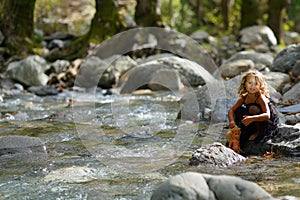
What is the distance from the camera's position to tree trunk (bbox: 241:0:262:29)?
55.3 feet


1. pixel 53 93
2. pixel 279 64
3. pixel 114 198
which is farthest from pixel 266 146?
pixel 53 93

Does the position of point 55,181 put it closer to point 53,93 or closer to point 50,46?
point 53,93

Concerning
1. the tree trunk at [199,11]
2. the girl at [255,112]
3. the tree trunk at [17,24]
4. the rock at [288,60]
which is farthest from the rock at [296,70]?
the tree trunk at [199,11]

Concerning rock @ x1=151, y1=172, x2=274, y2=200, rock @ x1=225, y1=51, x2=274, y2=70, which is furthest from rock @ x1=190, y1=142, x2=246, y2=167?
rock @ x1=225, y1=51, x2=274, y2=70

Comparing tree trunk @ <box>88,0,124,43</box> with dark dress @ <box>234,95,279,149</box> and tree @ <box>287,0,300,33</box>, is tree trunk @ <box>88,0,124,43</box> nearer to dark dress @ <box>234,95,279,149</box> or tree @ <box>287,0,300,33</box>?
dark dress @ <box>234,95,279,149</box>

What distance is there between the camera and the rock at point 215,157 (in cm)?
430

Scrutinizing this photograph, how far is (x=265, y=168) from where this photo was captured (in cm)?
421

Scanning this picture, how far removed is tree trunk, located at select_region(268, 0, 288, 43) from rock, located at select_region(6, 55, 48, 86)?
339 inches

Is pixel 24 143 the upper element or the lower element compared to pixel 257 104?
lower

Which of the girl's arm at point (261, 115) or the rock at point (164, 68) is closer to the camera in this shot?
the girl's arm at point (261, 115)

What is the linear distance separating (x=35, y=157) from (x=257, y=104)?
2.29 metres

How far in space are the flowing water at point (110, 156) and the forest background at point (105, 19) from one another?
5.69m

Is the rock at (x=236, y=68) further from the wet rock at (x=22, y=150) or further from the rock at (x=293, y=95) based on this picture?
the wet rock at (x=22, y=150)

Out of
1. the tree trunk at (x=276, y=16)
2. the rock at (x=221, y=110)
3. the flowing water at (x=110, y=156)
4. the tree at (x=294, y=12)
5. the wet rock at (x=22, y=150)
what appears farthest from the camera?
the tree at (x=294, y=12)
